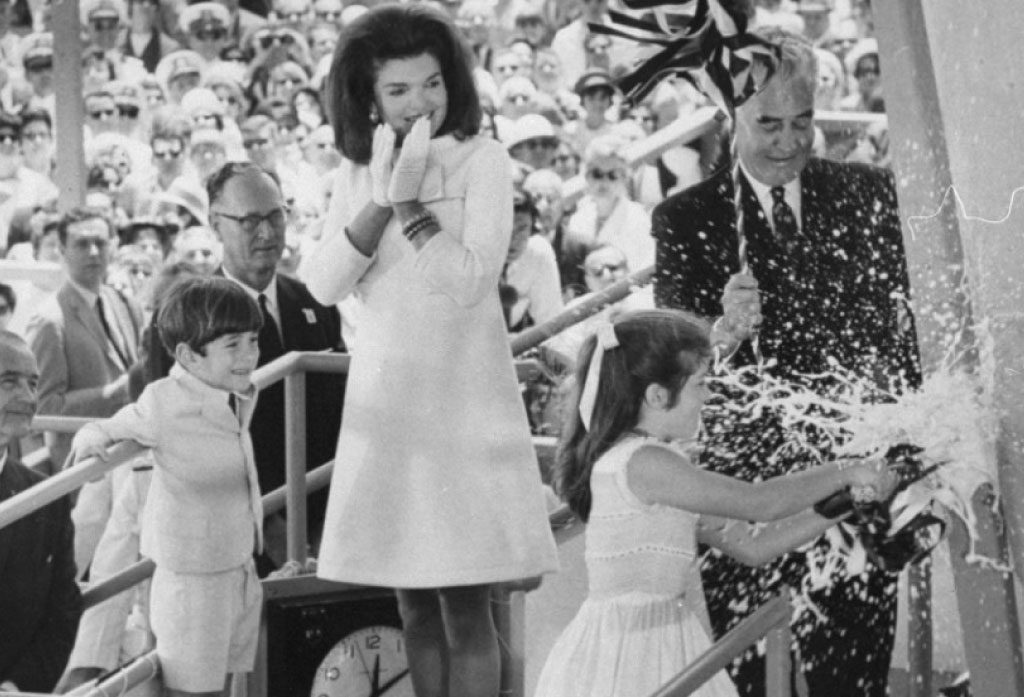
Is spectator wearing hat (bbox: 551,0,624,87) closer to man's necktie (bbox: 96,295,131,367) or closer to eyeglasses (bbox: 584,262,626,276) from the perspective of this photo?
eyeglasses (bbox: 584,262,626,276)

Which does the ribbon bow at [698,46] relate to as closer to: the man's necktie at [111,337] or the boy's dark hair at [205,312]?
the boy's dark hair at [205,312]

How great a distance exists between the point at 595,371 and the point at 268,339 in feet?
4.17

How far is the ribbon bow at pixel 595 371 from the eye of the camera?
3.13m

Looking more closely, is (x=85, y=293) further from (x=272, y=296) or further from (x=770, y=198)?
(x=770, y=198)

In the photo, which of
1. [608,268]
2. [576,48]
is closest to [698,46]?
[608,268]

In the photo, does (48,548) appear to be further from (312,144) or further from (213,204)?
(312,144)

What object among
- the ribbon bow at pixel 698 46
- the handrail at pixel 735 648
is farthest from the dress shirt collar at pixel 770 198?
the handrail at pixel 735 648

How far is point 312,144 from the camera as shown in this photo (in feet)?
26.3

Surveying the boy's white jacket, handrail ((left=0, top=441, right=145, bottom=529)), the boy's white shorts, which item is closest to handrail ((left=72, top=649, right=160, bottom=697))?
the boy's white shorts

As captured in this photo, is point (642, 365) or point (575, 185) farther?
point (575, 185)

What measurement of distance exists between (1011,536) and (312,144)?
5.82m

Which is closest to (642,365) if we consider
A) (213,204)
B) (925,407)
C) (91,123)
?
(925,407)

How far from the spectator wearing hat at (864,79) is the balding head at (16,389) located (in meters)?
5.12

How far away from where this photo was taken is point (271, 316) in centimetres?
423
